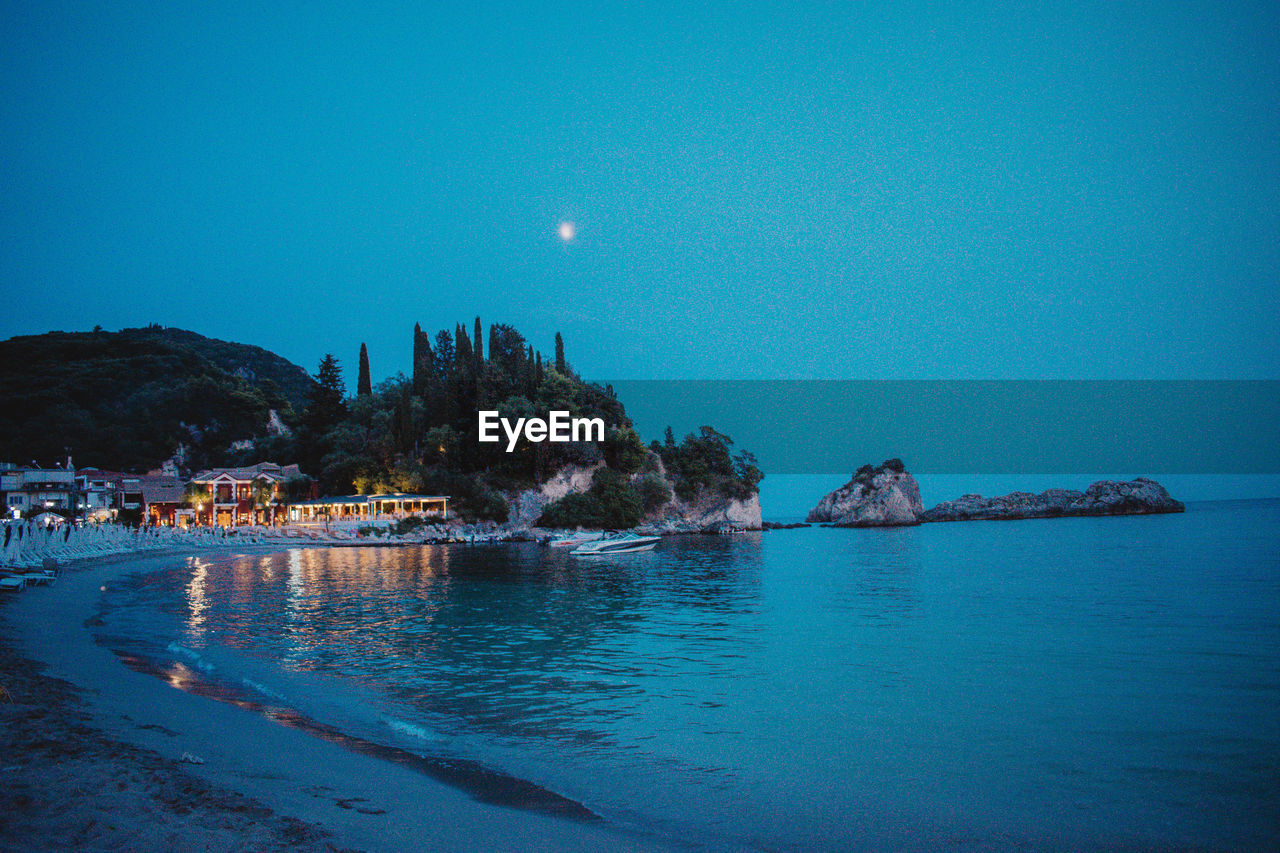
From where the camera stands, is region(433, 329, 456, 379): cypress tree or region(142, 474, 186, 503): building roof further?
region(433, 329, 456, 379): cypress tree

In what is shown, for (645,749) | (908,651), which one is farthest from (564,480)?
(645,749)

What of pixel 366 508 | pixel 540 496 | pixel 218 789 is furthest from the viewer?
pixel 540 496

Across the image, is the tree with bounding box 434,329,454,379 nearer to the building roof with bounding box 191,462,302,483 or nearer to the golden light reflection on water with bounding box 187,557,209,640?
the building roof with bounding box 191,462,302,483

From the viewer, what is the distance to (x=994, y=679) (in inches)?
544

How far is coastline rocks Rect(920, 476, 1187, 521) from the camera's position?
344 ft

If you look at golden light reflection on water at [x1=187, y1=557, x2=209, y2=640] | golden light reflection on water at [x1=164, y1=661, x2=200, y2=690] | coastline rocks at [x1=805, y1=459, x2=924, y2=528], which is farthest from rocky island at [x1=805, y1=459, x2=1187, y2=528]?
golden light reflection on water at [x1=164, y1=661, x2=200, y2=690]

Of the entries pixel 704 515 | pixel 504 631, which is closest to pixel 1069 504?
pixel 704 515

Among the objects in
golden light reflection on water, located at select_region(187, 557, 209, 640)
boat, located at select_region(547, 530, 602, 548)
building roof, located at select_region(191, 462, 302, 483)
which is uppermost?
building roof, located at select_region(191, 462, 302, 483)

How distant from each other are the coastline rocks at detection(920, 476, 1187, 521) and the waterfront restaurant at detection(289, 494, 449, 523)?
74.8m

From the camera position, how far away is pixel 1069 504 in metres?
106

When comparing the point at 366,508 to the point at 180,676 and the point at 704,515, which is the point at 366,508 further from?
the point at 180,676

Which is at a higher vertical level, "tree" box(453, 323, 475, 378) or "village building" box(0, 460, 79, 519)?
"tree" box(453, 323, 475, 378)

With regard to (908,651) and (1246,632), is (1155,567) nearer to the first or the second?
(1246,632)

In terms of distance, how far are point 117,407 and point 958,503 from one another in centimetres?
11788
